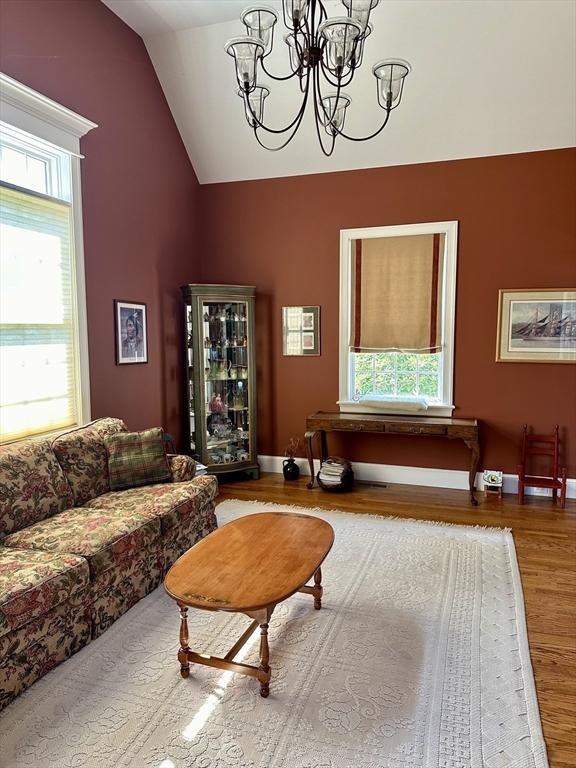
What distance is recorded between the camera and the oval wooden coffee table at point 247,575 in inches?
80.6

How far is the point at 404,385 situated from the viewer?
5109 mm

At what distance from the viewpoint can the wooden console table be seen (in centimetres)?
451

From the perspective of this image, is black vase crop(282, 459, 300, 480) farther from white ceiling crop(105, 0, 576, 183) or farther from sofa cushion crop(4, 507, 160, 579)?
white ceiling crop(105, 0, 576, 183)

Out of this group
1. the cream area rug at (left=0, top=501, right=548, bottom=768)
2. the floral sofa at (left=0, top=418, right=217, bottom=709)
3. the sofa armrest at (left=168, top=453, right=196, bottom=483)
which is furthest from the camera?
the sofa armrest at (left=168, top=453, right=196, bottom=483)

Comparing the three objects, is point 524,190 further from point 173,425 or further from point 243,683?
point 243,683

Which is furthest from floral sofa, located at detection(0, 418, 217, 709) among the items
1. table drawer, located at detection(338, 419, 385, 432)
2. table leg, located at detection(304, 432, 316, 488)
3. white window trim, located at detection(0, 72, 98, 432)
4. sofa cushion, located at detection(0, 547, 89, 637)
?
table drawer, located at detection(338, 419, 385, 432)

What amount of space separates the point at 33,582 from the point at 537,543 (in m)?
3.20

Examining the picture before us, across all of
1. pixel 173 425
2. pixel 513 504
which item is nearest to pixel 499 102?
pixel 513 504

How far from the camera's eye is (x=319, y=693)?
2.13m

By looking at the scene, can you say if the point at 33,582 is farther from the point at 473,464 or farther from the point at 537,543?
the point at 473,464

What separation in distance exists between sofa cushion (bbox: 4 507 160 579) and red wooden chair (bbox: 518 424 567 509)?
3.26 m

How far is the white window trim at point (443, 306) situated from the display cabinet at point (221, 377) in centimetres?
92

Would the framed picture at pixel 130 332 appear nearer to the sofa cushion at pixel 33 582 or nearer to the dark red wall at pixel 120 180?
the dark red wall at pixel 120 180

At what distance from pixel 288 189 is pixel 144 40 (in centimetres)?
177
